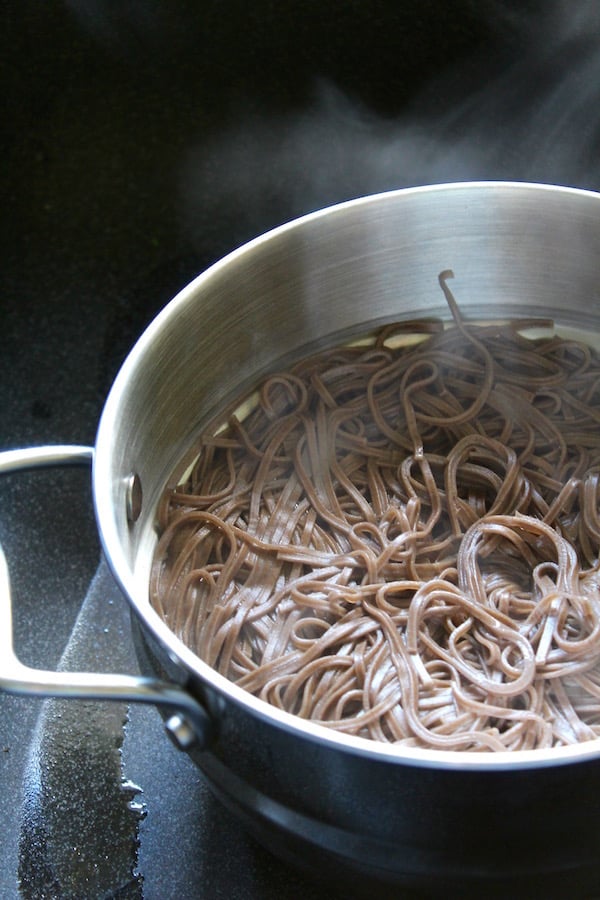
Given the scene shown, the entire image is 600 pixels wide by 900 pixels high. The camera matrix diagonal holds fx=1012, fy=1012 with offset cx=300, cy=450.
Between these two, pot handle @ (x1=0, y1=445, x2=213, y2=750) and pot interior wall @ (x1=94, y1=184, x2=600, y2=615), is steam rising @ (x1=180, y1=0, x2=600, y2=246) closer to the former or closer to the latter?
pot interior wall @ (x1=94, y1=184, x2=600, y2=615)

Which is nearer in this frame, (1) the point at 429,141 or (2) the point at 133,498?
(2) the point at 133,498

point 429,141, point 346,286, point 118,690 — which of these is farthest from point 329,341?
point 118,690

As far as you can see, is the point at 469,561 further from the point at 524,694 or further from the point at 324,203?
→ the point at 324,203

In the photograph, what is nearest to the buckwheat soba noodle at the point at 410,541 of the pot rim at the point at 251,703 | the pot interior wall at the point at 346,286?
the pot interior wall at the point at 346,286

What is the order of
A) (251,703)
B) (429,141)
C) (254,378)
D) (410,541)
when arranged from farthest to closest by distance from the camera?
(429,141) → (254,378) → (410,541) → (251,703)

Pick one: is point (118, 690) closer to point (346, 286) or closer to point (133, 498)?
point (133, 498)

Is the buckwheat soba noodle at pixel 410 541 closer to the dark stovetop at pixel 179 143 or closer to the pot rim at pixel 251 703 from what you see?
the pot rim at pixel 251 703
